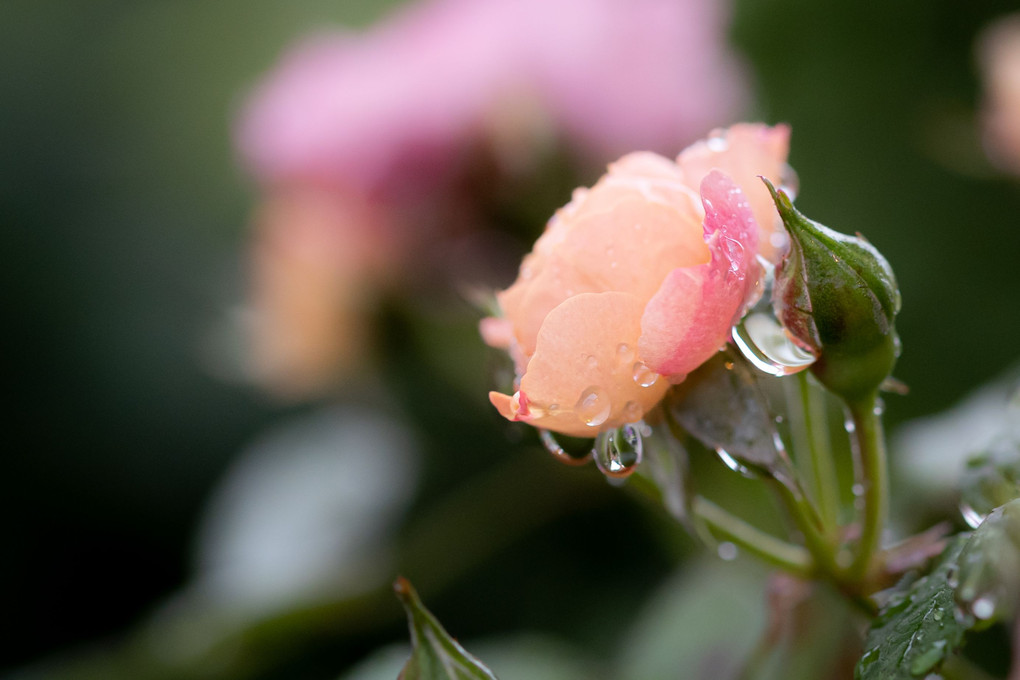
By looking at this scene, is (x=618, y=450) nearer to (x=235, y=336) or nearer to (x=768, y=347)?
(x=768, y=347)

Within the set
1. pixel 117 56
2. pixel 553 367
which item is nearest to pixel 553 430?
pixel 553 367

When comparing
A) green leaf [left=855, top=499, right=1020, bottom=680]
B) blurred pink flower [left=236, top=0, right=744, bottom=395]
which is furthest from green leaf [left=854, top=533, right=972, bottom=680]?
blurred pink flower [left=236, top=0, right=744, bottom=395]

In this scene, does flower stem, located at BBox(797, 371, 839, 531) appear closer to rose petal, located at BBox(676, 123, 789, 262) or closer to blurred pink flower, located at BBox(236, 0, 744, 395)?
rose petal, located at BBox(676, 123, 789, 262)

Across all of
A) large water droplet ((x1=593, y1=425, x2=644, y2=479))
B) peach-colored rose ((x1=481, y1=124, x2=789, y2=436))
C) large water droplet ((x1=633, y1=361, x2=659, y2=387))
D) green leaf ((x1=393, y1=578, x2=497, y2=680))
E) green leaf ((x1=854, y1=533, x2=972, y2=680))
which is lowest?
green leaf ((x1=854, y1=533, x2=972, y2=680))

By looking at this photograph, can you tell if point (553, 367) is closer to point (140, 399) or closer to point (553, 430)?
point (553, 430)

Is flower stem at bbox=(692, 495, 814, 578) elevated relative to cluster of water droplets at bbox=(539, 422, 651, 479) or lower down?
lower down

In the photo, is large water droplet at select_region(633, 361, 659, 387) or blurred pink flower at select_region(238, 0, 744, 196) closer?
large water droplet at select_region(633, 361, 659, 387)
